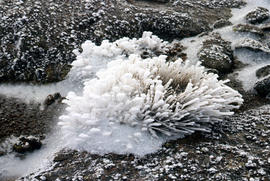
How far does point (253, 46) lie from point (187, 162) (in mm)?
4598

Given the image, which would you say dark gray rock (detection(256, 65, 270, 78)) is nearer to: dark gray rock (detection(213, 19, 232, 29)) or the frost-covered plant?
the frost-covered plant

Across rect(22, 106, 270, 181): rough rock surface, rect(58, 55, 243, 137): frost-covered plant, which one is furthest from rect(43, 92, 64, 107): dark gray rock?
rect(22, 106, 270, 181): rough rock surface

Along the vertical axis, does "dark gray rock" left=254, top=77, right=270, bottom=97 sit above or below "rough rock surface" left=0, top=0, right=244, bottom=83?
below

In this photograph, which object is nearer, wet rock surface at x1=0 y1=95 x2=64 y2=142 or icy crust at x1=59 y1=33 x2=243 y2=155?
icy crust at x1=59 y1=33 x2=243 y2=155

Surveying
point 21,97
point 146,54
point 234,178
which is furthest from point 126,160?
point 146,54

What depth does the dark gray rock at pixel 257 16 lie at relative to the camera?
344 inches

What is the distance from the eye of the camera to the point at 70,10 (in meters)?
7.67

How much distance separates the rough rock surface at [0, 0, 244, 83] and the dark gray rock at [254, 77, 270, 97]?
120 inches

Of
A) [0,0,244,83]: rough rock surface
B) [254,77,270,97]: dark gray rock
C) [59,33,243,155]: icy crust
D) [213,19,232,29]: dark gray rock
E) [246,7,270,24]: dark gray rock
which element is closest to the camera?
[59,33,243,155]: icy crust

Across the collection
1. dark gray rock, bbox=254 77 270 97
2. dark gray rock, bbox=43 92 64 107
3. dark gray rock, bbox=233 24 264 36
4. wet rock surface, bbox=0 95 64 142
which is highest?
dark gray rock, bbox=233 24 264 36

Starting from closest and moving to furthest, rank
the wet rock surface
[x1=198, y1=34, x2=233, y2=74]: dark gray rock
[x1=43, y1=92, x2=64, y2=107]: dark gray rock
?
the wet rock surface
[x1=43, y1=92, x2=64, y2=107]: dark gray rock
[x1=198, y1=34, x2=233, y2=74]: dark gray rock

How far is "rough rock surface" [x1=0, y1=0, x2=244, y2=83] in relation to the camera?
20.6 feet

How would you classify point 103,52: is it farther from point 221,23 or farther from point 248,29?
point 248,29

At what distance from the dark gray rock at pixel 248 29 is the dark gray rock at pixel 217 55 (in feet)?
2.81
